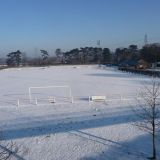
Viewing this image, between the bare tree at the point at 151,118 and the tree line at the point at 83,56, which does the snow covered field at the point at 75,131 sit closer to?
the bare tree at the point at 151,118

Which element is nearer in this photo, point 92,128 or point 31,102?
point 92,128

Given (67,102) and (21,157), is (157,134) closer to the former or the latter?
(21,157)

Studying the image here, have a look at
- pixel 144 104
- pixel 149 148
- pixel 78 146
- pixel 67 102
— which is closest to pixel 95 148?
pixel 78 146

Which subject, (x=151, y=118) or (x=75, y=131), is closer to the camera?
(x=151, y=118)

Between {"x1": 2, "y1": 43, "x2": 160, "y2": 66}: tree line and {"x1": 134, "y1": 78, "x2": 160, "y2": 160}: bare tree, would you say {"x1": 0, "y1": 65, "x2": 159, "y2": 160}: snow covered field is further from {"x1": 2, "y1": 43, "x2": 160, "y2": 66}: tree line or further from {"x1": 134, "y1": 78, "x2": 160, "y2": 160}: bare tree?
{"x1": 2, "y1": 43, "x2": 160, "y2": 66}: tree line

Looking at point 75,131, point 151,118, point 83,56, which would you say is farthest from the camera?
point 83,56

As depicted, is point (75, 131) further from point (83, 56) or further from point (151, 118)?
point (83, 56)

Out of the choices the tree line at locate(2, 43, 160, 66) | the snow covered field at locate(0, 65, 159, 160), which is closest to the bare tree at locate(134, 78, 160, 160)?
the snow covered field at locate(0, 65, 159, 160)

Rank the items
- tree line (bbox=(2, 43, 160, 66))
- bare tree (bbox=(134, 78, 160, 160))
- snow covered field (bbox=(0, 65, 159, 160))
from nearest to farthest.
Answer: bare tree (bbox=(134, 78, 160, 160)) → snow covered field (bbox=(0, 65, 159, 160)) → tree line (bbox=(2, 43, 160, 66))

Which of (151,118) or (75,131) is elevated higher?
(151,118)

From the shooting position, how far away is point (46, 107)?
29.4 m

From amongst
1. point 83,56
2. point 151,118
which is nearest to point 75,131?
point 151,118

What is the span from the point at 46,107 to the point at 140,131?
11.5 m

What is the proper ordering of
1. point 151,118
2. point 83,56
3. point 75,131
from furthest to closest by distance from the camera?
point 83,56, point 75,131, point 151,118
